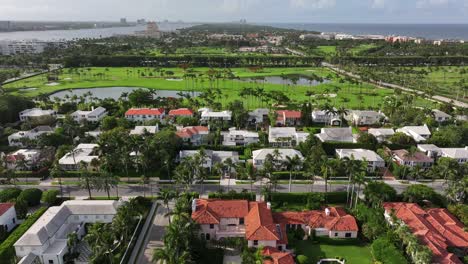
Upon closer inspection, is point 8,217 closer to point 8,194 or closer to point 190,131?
point 8,194

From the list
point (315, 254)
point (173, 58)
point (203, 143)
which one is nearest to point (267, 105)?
point (203, 143)

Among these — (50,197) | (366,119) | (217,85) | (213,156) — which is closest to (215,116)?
(213,156)

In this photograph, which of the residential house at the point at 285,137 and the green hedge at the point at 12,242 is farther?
the residential house at the point at 285,137

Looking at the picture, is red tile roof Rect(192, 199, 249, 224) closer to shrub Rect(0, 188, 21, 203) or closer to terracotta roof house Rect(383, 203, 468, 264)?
terracotta roof house Rect(383, 203, 468, 264)

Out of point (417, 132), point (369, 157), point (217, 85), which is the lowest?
point (369, 157)

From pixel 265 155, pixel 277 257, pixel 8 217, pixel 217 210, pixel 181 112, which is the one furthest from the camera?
pixel 181 112

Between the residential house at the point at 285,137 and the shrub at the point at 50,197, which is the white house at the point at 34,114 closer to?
the shrub at the point at 50,197

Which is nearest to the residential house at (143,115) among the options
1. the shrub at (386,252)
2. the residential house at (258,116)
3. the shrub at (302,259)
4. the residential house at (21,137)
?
the residential house at (21,137)
